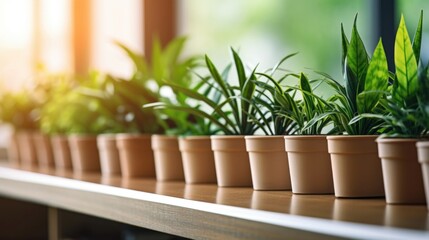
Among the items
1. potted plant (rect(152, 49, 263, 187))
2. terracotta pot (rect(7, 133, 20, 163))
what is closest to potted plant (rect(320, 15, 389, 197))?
potted plant (rect(152, 49, 263, 187))

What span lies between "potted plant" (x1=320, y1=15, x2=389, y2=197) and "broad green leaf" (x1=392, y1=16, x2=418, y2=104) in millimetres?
39

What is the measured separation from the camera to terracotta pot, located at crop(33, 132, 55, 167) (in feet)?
7.69

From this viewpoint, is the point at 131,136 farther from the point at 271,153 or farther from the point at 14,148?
the point at 14,148

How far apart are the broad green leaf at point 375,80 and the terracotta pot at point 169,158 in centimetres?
58

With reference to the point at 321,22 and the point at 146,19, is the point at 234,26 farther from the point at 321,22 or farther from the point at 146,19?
the point at 146,19

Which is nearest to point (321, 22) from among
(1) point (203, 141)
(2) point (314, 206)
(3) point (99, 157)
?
(3) point (99, 157)

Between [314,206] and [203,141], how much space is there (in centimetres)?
51

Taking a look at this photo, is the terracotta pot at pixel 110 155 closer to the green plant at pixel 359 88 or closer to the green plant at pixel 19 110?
the green plant at pixel 19 110

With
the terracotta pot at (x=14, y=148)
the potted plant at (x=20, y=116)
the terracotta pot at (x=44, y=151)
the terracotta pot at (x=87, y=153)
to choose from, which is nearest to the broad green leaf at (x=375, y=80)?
the terracotta pot at (x=87, y=153)

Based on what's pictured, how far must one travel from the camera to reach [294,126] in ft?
4.38

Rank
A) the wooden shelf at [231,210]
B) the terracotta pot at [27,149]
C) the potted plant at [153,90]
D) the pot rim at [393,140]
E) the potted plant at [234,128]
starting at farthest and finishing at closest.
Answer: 1. the terracotta pot at [27,149]
2. the potted plant at [153,90]
3. the potted plant at [234,128]
4. the pot rim at [393,140]
5. the wooden shelf at [231,210]

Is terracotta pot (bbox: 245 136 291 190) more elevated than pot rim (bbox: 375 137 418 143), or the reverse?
pot rim (bbox: 375 137 418 143)

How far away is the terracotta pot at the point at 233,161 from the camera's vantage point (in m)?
1.40

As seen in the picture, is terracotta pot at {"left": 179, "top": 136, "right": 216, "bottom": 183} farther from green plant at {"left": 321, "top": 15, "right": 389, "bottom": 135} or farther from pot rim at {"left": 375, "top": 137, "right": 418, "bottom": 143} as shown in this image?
pot rim at {"left": 375, "top": 137, "right": 418, "bottom": 143}
